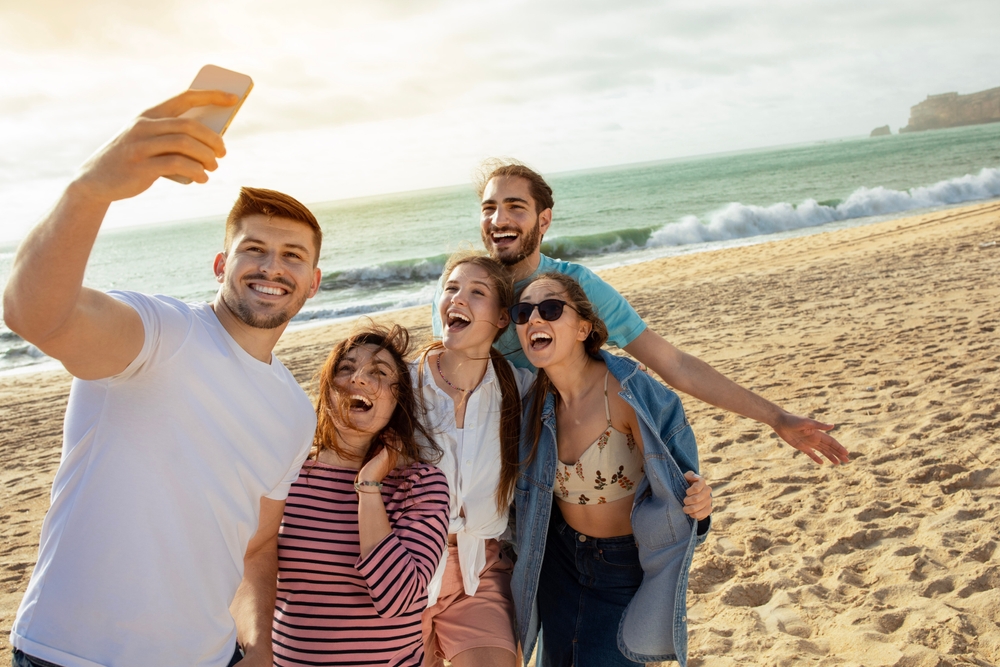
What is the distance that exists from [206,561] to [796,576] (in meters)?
3.46

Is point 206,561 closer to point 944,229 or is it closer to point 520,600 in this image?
point 520,600

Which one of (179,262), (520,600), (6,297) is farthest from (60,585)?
(179,262)

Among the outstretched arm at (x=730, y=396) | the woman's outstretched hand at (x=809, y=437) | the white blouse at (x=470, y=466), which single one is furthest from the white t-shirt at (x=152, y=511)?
the woman's outstretched hand at (x=809, y=437)

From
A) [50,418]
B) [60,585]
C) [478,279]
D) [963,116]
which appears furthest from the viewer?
[963,116]

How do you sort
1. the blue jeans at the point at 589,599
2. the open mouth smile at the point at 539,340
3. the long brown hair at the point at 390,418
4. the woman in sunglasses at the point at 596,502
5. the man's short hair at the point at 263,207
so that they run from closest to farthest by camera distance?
the man's short hair at the point at 263,207
the long brown hair at the point at 390,418
the woman in sunglasses at the point at 596,502
the blue jeans at the point at 589,599
the open mouth smile at the point at 539,340

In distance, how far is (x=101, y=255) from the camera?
177 feet

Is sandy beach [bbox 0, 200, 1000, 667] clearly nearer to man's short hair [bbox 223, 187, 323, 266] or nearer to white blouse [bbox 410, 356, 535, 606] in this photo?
white blouse [bbox 410, 356, 535, 606]

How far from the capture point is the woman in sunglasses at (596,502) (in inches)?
103

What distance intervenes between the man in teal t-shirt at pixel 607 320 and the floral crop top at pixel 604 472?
21.2 inches

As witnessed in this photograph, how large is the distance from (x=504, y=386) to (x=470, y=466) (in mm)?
410

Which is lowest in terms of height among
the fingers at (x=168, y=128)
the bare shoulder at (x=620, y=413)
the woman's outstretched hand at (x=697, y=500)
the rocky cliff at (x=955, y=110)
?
the woman's outstretched hand at (x=697, y=500)

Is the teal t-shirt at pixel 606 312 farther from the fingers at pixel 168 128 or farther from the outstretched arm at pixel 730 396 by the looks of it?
the fingers at pixel 168 128

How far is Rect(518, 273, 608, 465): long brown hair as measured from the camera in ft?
9.59

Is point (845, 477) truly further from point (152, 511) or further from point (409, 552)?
point (152, 511)
